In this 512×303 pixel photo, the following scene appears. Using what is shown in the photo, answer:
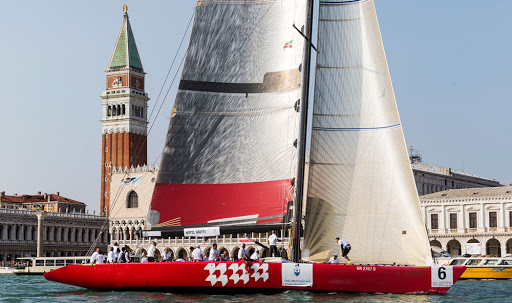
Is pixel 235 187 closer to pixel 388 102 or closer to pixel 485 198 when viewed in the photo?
pixel 388 102

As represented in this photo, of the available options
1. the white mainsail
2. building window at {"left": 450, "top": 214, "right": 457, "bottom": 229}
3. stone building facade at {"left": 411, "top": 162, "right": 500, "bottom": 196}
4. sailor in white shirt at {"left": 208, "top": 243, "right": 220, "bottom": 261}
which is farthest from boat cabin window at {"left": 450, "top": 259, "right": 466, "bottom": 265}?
stone building facade at {"left": 411, "top": 162, "right": 500, "bottom": 196}

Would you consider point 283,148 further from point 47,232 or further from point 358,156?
point 47,232

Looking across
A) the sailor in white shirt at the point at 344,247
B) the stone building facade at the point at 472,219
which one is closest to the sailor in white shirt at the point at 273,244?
the sailor in white shirt at the point at 344,247

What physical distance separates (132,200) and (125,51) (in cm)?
2492

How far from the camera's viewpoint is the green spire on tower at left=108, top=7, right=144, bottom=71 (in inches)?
3967

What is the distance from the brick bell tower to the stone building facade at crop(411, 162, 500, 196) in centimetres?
3476

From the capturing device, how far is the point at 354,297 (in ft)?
66.0

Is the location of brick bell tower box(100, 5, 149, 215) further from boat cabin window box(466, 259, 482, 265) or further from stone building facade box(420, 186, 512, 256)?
boat cabin window box(466, 259, 482, 265)

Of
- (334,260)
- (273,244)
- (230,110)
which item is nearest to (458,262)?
(334,260)

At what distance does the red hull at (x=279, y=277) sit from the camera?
797 inches

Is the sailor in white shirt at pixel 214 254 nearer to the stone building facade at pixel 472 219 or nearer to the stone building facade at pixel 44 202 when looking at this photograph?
the stone building facade at pixel 472 219

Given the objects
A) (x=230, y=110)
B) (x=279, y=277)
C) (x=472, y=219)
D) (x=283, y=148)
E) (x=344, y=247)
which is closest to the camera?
(x=279, y=277)

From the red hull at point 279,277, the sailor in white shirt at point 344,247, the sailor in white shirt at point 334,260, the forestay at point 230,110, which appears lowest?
the red hull at point 279,277

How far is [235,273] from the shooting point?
20.6 m
